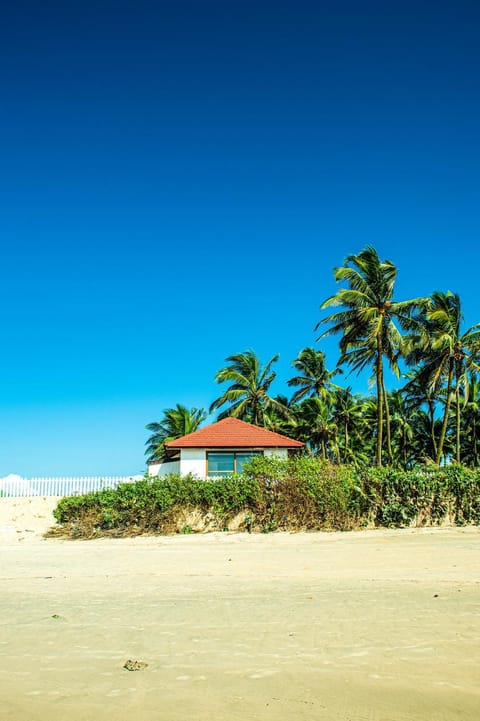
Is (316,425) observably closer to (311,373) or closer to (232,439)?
(311,373)

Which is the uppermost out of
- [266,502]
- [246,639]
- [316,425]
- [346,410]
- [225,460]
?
[346,410]

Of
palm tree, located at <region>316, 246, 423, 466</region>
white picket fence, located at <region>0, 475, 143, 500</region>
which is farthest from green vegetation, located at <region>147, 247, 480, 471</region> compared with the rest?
white picket fence, located at <region>0, 475, 143, 500</region>

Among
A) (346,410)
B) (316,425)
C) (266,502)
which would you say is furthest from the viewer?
(346,410)

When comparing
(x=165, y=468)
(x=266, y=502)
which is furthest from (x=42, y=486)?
(x=266, y=502)

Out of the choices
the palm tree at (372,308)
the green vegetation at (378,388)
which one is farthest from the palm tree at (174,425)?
the palm tree at (372,308)

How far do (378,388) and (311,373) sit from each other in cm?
1605

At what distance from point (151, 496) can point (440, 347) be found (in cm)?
1885

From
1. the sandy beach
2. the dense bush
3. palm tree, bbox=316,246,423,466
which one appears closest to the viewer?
the sandy beach

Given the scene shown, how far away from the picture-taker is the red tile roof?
2958cm

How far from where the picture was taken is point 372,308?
26.7 m

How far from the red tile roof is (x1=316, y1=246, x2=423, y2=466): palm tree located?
5553 mm

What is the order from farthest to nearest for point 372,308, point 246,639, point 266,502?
point 372,308 < point 266,502 < point 246,639

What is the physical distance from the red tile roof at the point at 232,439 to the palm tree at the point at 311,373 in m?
12.8

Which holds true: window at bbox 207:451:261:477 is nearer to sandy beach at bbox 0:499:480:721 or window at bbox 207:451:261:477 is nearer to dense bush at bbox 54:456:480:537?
dense bush at bbox 54:456:480:537
